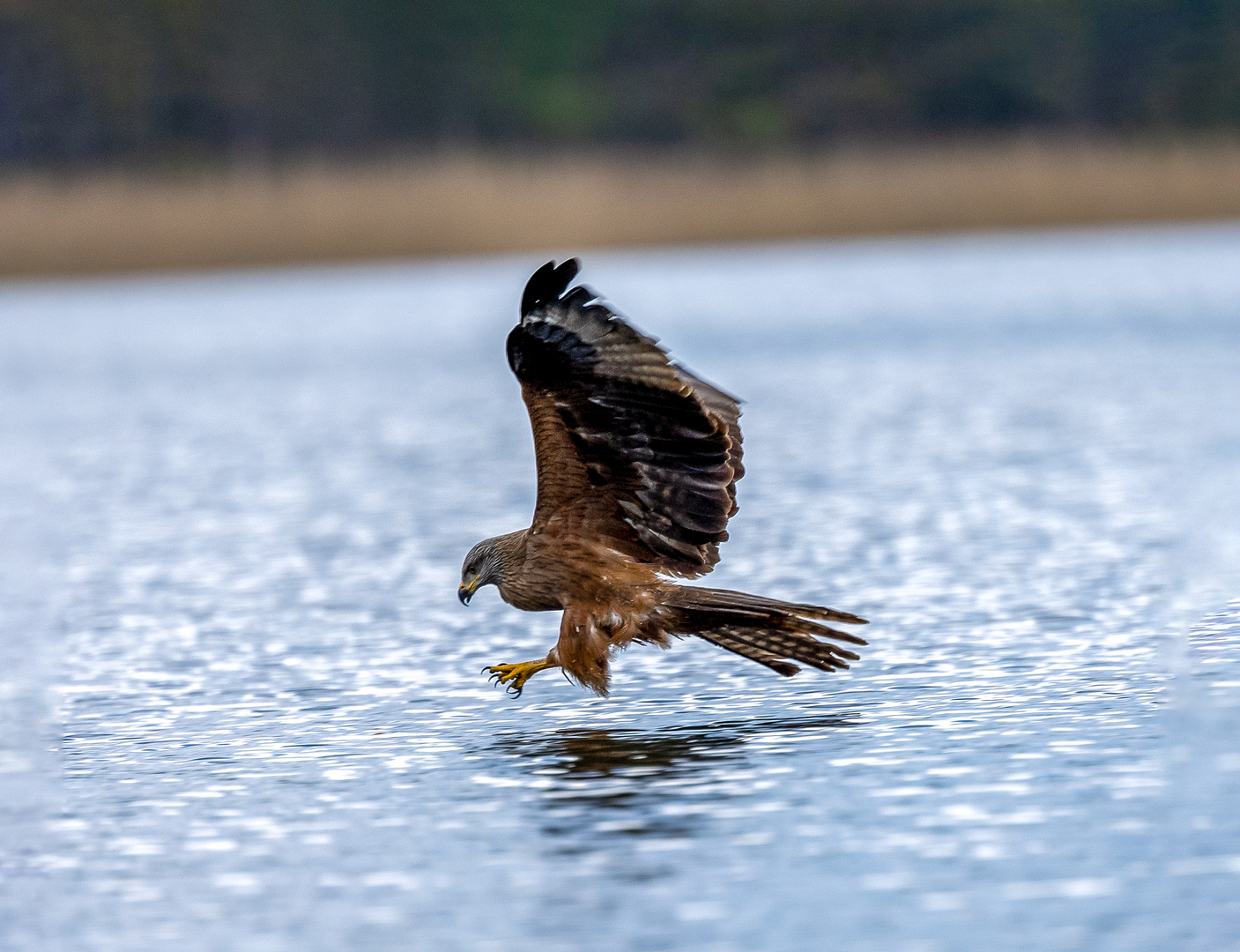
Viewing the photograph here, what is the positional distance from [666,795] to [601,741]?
695 mm

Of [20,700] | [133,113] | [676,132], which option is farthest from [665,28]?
[20,700]

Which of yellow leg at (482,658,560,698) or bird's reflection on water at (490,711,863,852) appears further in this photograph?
yellow leg at (482,658,560,698)

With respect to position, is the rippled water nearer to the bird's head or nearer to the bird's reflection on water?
the bird's reflection on water

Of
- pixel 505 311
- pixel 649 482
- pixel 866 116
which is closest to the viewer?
pixel 649 482

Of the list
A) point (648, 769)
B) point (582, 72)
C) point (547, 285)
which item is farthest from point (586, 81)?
point (648, 769)

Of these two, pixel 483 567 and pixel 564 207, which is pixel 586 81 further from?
pixel 483 567

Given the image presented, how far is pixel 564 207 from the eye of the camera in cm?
2881

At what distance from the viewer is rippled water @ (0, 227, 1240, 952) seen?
454 cm

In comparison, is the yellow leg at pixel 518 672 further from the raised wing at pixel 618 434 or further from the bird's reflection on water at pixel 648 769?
the raised wing at pixel 618 434

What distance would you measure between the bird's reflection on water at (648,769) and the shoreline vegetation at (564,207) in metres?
22.2

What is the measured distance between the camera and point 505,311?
87.7 ft

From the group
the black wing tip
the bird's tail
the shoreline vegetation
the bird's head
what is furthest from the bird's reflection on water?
the shoreline vegetation

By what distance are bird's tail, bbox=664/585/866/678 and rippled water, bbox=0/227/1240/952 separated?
0.50 feet

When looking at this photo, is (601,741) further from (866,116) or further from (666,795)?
(866,116)
